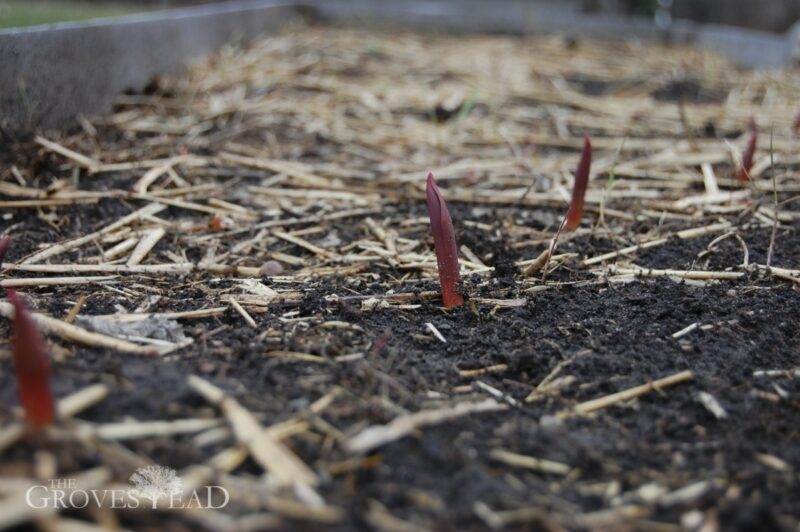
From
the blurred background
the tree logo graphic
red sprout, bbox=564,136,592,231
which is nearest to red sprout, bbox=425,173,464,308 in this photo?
red sprout, bbox=564,136,592,231

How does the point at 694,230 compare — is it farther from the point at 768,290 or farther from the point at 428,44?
→ the point at 428,44

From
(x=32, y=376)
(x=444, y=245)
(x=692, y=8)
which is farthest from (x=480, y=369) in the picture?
(x=692, y=8)

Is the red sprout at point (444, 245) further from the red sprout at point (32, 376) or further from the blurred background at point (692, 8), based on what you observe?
the blurred background at point (692, 8)

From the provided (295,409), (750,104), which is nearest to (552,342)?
(295,409)

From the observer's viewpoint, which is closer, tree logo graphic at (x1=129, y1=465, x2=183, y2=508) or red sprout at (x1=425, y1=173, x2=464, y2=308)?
tree logo graphic at (x1=129, y1=465, x2=183, y2=508)

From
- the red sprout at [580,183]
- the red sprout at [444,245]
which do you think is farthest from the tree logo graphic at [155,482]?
the red sprout at [580,183]

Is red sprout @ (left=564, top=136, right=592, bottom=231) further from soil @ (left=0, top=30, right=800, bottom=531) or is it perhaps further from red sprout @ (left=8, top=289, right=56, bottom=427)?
Answer: red sprout @ (left=8, top=289, right=56, bottom=427)
